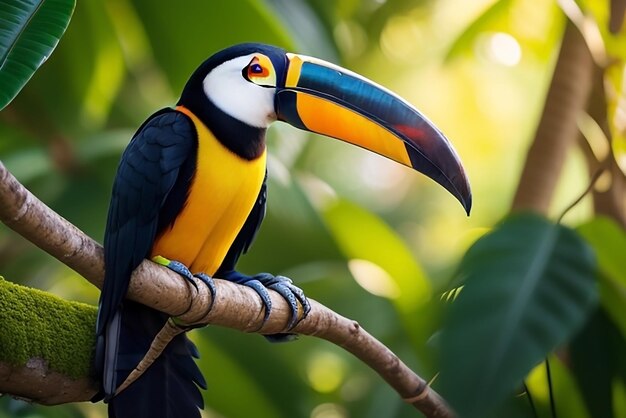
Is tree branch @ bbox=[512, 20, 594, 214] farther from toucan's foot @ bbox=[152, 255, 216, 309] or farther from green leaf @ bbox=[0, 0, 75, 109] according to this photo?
green leaf @ bbox=[0, 0, 75, 109]

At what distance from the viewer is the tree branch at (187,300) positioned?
4.72 feet

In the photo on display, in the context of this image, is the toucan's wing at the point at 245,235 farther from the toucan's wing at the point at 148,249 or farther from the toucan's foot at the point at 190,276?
the toucan's foot at the point at 190,276

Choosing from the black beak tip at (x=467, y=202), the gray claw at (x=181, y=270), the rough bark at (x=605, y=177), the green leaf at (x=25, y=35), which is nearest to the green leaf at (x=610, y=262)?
the rough bark at (x=605, y=177)

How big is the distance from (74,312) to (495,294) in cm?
95

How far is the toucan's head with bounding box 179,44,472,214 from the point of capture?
1.92 meters

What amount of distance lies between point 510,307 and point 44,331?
1008mm

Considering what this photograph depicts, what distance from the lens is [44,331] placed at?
72.7 inches

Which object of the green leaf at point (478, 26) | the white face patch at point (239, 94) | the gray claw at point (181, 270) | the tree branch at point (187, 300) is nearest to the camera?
the tree branch at point (187, 300)

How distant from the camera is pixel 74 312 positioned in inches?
77.1

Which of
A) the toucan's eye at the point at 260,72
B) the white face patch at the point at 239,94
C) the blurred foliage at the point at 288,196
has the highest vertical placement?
the toucan's eye at the point at 260,72

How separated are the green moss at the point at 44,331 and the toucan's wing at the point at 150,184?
0.28 feet

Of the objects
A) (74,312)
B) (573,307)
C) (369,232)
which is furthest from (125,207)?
(369,232)

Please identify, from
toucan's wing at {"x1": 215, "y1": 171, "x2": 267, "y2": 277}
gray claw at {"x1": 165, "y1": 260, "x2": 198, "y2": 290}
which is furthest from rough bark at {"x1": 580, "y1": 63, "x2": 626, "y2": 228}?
gray claw at {"x1": 165, "y1": 260, "x2": 198, "y2": 290}

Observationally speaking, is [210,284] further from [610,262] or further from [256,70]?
[610,262]
